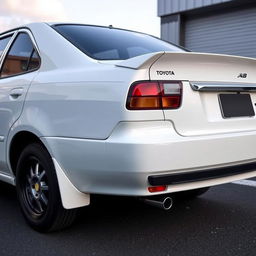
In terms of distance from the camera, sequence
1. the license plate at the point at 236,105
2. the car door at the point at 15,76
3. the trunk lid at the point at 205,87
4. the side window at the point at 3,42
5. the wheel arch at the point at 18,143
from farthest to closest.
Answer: the side window at the point at 3,42, the car door at the point at 15,76, the wheel arch at the point at 18,143, the license plate at the point at 236,105, the trunk lid at the point at 205,87

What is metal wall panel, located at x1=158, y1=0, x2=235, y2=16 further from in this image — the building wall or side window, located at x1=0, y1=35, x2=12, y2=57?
side window, located at x1=0, y1=35, x2=12, y2=57

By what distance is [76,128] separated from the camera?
8.73ft

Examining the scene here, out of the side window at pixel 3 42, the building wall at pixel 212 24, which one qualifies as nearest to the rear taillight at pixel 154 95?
the side window at pixel 3 42

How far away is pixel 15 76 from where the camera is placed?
345 centimetres

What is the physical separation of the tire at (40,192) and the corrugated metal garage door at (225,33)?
11.0 meters

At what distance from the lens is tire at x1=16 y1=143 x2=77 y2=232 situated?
2.87 m

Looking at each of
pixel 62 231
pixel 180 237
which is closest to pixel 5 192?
pixel 62 231

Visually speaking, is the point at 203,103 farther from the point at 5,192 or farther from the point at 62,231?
the point at 5,192

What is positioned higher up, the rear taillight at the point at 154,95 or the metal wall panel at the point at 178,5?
the rear taillight at the point at 154,95

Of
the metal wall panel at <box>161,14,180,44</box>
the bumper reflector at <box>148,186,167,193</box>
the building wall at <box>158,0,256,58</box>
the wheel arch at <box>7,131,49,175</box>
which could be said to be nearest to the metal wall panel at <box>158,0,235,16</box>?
the building wall at <box>158,0,256,58</box>

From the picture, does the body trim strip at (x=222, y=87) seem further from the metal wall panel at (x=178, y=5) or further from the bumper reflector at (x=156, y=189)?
the metal wall panel at (x=178, y=5)

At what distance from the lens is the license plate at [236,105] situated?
2.79 meters

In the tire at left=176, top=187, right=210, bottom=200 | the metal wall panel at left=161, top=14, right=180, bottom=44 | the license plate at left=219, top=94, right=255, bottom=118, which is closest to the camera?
the license plate at left=219, top=94, right=255, bottom=118

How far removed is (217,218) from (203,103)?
1.23 m
